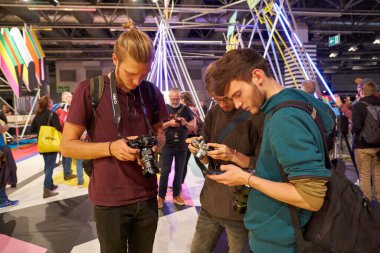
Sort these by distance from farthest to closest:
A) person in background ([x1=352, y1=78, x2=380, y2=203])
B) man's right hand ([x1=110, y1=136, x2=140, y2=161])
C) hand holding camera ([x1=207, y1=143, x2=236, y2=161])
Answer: person in background ([x1=352, y1=78, x2=380, y2=203]) → hand holding camera ([x1=207, y1=143, x2=236, y2=161]) → man's right hand ([x1=110, y1=136, x2=140, y2=161])

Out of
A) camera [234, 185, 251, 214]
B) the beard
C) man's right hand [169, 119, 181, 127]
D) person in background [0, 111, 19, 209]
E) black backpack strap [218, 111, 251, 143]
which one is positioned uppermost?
the beard

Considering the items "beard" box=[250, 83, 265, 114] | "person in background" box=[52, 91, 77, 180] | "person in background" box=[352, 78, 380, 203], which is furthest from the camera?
"person in background" box=[52, 91, 77, 180]

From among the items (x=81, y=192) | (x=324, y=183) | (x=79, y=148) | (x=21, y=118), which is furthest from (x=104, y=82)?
(x=21, y=118)

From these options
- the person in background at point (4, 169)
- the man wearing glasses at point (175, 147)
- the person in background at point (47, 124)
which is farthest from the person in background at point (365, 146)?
the person in background at point (4, 169)

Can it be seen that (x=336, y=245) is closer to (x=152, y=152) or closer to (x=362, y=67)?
(x=152, y=152)

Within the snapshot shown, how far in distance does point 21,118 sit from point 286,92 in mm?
11651

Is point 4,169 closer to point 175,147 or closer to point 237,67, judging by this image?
point 175,147

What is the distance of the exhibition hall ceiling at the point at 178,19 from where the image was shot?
26.0ft

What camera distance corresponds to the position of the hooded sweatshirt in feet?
2.64

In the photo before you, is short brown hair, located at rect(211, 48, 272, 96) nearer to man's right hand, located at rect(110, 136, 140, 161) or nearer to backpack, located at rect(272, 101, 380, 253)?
backpack, located at rect(272, 101, 380, 253)

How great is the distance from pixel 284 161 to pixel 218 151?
0.58m

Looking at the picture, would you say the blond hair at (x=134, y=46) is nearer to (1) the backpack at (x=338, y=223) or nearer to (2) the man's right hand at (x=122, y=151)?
(2) the man's right hand at (x=122, y=151)

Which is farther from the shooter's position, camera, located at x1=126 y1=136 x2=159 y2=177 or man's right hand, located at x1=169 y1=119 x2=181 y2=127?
man's right hand, located at x1=169 y1=119 x2=181 y2=127

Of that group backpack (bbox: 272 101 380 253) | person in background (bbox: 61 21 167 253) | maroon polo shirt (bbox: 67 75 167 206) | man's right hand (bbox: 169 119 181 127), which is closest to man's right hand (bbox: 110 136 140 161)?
person in background (bbox: 61 21 167 253)
